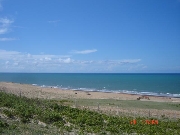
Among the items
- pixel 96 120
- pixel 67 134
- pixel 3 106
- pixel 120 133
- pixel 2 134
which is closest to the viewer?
pixel 2 134

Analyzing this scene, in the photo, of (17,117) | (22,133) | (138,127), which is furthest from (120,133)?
(17,117)

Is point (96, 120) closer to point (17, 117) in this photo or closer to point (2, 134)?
point (17, 117)

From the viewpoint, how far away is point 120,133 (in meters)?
14.6

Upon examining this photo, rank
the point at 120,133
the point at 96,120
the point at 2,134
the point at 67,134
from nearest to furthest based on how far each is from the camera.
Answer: the point at 2,134 < the point at 67,134 < the point at 120,133 < the point at 96,120

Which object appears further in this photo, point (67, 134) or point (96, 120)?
point (96, 120)

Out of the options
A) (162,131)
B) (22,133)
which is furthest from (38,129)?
(162,131)

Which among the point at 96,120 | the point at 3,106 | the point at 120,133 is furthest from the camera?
the point at 3,106

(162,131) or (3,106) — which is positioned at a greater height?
(3,106)

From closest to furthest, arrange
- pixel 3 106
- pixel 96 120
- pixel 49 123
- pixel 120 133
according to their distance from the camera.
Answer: pixel 120 133, pixel 49 123, pixel 96 120, pixel 3 106

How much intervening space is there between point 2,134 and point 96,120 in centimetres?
716

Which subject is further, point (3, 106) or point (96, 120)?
point (3, 106)

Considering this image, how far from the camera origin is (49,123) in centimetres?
1557

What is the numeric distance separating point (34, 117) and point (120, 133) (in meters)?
5.90

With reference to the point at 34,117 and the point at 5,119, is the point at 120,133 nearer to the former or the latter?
the point at 34,117
